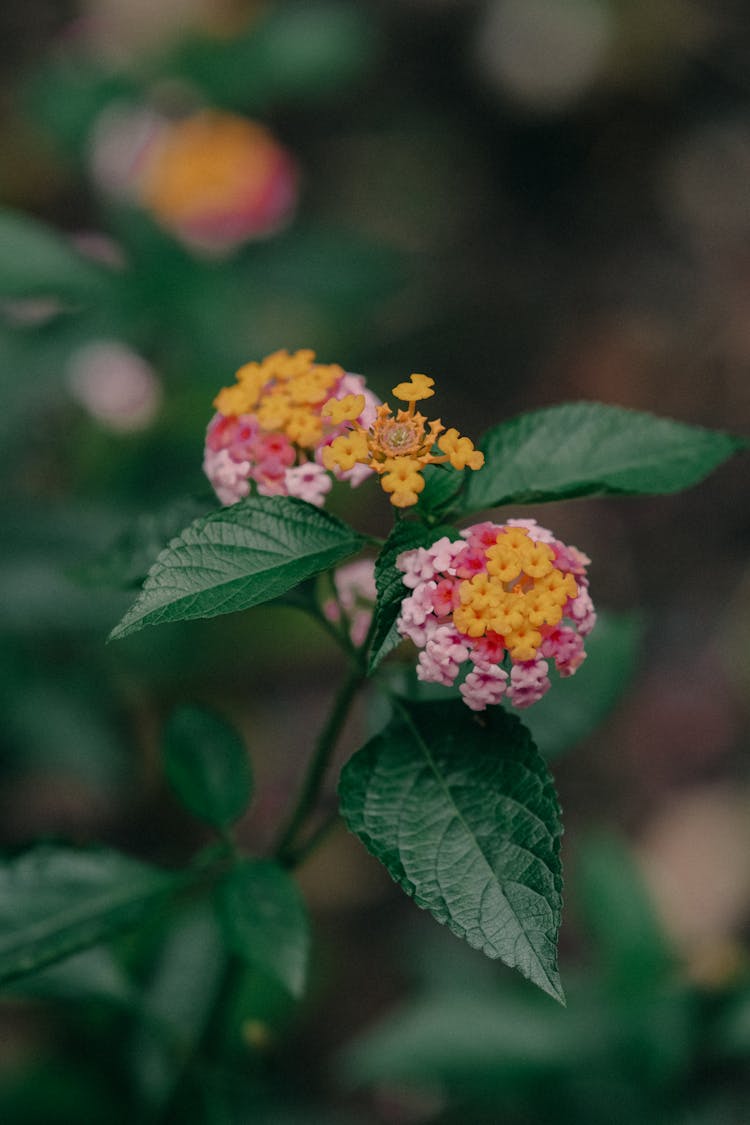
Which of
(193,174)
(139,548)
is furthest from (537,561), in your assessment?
(193,174)

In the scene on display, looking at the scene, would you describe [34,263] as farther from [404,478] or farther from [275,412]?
[404,478]

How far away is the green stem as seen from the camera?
101cm

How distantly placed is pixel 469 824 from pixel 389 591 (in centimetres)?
21

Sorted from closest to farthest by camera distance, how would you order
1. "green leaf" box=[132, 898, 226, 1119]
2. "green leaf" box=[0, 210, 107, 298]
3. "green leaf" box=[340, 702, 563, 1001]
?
"green leaf" box=[340, 702, 563, 1001] < "green leaf" box=[132, 898, 226, 1119] < "green leaf" box=[0, 210, 107, 298]

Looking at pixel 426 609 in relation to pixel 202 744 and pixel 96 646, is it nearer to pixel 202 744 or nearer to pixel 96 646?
pixel 202 744

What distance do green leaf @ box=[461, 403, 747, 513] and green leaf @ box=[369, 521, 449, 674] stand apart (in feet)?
0.44

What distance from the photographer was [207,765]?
3.84 ft

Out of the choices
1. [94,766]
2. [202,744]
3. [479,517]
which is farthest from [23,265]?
[479,517]

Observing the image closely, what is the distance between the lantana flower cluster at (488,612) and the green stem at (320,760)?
14 centimetres

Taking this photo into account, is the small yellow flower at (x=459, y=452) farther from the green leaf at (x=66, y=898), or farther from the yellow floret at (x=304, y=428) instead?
the green leaf at (x=66, y=898)

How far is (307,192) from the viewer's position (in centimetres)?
336

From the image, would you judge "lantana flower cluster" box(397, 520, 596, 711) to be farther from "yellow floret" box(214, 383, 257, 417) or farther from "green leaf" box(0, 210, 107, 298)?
"green leaf" box(0, 210, 107, 298)

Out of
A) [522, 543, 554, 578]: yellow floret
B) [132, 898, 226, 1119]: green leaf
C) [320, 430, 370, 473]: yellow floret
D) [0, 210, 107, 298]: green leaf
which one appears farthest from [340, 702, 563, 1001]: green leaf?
[0, 210, 107, 298]: green leaf

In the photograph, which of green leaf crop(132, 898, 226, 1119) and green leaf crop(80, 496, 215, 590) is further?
green leaf crop(132, 898, 226, 1119)
